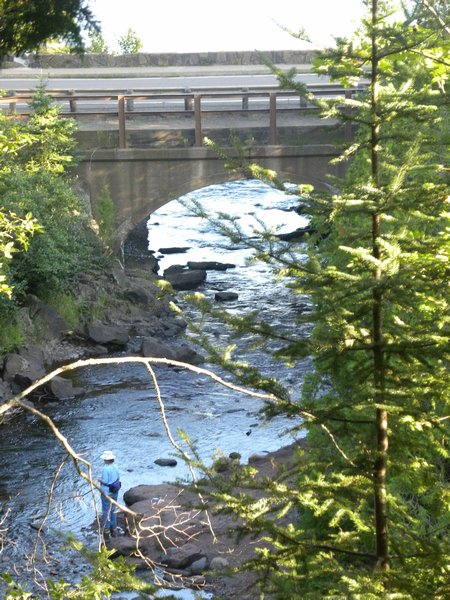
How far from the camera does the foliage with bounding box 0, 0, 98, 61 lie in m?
5.77

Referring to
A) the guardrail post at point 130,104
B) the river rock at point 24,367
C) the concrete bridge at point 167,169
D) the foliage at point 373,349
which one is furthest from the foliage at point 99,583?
the guardrail post at point 130,104

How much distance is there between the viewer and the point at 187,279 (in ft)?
94.4

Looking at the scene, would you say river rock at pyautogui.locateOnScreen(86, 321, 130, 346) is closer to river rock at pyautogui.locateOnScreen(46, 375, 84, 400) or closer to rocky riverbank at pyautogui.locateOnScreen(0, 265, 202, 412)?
rocky riverbank at pyautogui.locateOnScreen(0, 265, 202, 412)

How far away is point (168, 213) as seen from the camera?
43.2 metres

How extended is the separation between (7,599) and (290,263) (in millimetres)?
2541

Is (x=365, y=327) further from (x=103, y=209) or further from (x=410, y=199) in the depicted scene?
(x=103, y=209)

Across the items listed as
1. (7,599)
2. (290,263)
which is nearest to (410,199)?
(290,263)

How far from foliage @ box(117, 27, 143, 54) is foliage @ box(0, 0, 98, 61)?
38068 mm

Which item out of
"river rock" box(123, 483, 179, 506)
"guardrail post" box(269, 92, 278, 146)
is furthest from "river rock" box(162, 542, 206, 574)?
"guardrail post" box(269, 92, 278, 146)

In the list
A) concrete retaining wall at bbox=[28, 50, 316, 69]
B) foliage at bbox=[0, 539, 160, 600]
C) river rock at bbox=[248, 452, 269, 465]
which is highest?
concrete retaining wall at bbox=[28, 50, 316, 69]

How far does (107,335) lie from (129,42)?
2296 cm

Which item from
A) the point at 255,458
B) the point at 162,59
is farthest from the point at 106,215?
the point at 255,458

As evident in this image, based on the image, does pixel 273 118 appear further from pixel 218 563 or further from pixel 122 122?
pixel 218 563

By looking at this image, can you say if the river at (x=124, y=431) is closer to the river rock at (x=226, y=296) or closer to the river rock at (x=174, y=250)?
the river rock at (x=226, y=296)
